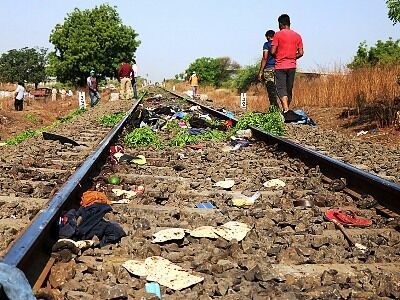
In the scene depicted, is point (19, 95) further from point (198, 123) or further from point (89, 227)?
point (89, 227)

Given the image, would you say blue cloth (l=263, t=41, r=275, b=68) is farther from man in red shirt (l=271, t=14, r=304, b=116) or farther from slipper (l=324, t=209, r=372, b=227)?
slipper (l=324, t=209, r=372, b=227)

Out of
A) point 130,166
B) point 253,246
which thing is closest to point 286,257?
point 253,246

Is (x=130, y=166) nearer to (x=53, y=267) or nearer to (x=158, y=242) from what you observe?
(x=158, y=242)

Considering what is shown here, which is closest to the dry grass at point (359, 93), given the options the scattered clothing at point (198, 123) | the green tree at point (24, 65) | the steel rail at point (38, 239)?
the scattered clothing at point (198, 123)

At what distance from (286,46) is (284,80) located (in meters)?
0.68

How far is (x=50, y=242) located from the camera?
7.90 feet

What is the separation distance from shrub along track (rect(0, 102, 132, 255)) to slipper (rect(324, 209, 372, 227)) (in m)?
1.85

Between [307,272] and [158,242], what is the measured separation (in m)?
0.82

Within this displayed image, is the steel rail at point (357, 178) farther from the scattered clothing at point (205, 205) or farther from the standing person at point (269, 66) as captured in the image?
the standing person at point (269, 66)

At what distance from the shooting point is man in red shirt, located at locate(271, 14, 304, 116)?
29.6ft

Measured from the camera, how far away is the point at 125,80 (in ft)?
68.8

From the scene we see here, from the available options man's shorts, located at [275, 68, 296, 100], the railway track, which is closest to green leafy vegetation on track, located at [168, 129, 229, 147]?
the railway track

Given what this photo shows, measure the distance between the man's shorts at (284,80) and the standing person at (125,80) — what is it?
460 inches

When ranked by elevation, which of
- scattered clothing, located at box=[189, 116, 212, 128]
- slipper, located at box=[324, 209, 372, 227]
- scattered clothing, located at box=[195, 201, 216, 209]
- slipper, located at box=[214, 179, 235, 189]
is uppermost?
scattered clothing, located at box=[189, 116, 212, 128]
